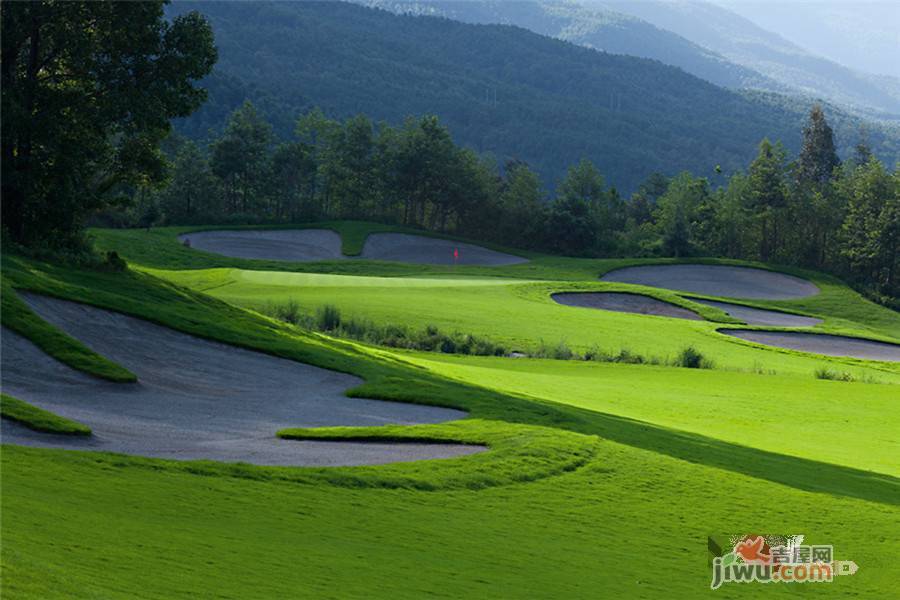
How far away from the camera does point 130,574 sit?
32.6 feet

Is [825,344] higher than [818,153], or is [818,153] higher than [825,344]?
[818,153]

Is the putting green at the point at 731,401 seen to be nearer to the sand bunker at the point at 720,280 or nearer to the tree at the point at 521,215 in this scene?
the sand bunker at the point at 720,280

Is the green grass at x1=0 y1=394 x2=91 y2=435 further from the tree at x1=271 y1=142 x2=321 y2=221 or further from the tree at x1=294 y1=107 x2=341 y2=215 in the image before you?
the tree at x1=271 y1=142 x2=321 y2=221

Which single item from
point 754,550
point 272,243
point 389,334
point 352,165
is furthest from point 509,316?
point 352,165

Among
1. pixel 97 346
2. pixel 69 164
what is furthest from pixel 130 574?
pixel 69 164

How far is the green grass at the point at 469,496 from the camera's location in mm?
11172

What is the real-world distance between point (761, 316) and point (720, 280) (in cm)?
1955

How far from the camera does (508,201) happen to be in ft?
346

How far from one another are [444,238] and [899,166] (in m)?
49.9

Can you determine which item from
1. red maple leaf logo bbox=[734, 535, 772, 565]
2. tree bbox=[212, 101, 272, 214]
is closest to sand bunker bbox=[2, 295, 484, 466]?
red maple leaf logo bbox=[734, 535, 772, 565]

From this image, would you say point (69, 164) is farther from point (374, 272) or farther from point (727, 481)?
point (374, 272)

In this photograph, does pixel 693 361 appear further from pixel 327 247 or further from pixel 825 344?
pixel 327 247

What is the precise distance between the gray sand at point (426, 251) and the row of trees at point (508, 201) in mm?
10286

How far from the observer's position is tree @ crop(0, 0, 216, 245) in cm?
3130
